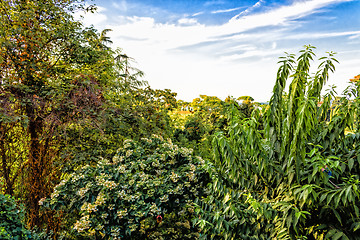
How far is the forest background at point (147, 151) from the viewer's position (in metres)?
2.24

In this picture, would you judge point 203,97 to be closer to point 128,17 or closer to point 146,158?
point 128,17

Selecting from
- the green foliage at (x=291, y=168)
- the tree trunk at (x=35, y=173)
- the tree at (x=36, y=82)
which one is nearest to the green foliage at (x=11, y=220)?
the tree at (x=36, y=82)

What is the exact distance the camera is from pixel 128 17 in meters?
5.86

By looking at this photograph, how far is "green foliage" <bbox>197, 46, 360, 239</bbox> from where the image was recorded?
2.09 metres

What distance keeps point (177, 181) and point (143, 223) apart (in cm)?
79

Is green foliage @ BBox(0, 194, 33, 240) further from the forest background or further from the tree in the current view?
the tree

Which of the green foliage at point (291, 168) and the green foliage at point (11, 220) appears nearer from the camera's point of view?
the green foliage at point (291, 168)

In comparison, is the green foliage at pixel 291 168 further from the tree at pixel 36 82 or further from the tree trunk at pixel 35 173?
the tree trunk at pixel 35 173

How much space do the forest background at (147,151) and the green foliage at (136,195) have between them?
2cm

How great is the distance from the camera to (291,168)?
7.23 ft

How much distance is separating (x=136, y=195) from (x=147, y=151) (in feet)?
3.21

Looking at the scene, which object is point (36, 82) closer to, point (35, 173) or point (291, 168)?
point (35, 173)

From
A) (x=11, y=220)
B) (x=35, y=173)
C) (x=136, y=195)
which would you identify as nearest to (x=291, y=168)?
(x=136, y=195)

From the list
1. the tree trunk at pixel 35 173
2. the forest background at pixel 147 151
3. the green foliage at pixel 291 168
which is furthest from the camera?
the tree trunk at pixel 35 173
